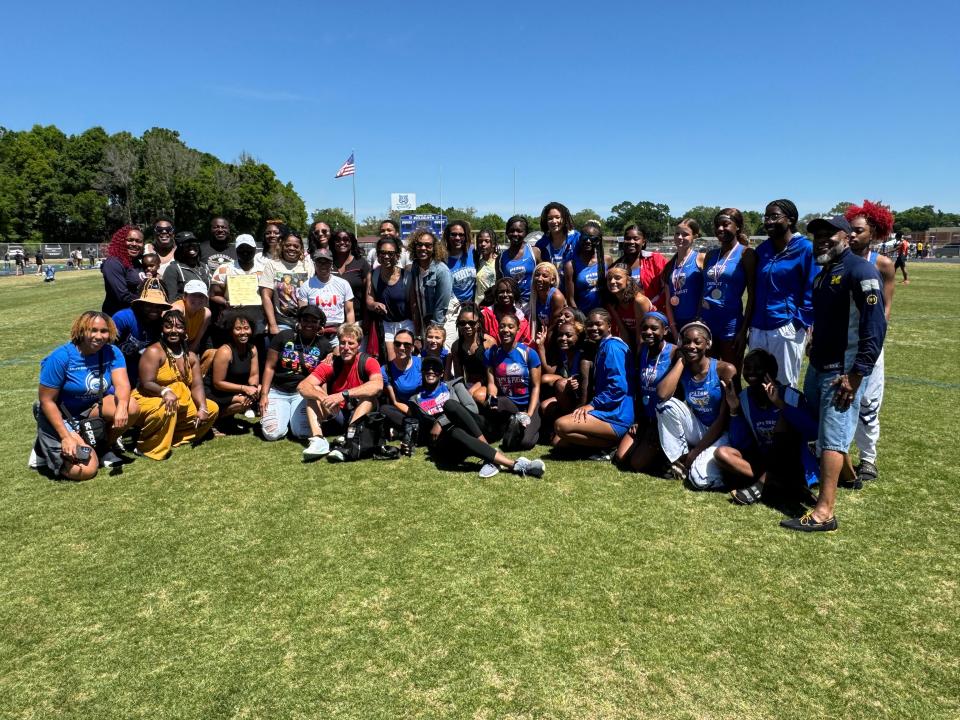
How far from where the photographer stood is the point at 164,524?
4289 millimetres

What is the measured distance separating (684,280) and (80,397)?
5.55 m

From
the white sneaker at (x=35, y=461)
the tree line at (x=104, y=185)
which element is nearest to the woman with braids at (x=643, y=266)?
the white sneaker at (x=35, y=461)

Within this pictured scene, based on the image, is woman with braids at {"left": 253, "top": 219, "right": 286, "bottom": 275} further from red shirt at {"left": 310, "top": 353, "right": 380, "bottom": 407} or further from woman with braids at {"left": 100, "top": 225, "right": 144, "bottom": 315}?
red shirt at {"left": 310, "top": 353, "right": 380, "bottom": 407}

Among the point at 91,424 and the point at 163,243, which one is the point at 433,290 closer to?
the point at 163,243

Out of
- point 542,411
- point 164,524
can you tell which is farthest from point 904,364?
point 164,524

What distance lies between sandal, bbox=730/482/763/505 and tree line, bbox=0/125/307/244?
6986 centimetres

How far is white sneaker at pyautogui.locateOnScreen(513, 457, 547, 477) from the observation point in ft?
16.6

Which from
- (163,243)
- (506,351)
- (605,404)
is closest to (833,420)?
(605,404)

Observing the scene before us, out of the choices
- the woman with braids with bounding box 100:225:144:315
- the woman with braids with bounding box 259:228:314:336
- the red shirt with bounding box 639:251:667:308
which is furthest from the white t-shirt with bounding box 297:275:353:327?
the red shirt with bounding box 639:251:667:308

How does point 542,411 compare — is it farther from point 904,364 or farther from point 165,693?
point 904,364

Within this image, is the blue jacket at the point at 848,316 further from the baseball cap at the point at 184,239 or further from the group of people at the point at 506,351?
the baseball cap at the point at 184,239

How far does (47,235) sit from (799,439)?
255 ft

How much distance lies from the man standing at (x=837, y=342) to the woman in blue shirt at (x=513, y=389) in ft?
7.94

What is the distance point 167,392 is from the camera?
224 inches
